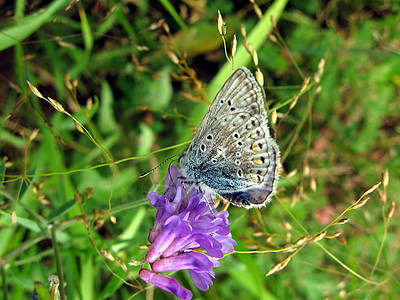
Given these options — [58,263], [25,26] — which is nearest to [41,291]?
[58,263]

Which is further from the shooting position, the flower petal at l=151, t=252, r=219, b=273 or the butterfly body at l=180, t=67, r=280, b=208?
the butterfly body at l=180, t=67, r=280, b=208

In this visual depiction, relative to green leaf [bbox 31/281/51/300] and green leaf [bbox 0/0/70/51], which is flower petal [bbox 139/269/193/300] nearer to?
green leaf [bbox 31/281/51/300]

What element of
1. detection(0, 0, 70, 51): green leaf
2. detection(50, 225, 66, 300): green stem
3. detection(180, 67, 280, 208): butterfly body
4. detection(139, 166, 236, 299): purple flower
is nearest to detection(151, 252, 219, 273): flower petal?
detection(139, 166, 236, 299): purple flower

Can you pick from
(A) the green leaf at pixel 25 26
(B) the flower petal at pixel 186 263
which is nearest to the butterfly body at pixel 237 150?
(B) the flower petal at pixel 186 263

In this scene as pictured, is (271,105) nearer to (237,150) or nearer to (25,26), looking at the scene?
(237,150)

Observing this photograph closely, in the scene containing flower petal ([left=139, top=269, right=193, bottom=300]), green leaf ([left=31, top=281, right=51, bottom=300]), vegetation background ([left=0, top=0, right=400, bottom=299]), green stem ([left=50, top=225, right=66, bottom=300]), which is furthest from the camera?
vegetation background ([left=0, top=0, right=400, bottom=299])

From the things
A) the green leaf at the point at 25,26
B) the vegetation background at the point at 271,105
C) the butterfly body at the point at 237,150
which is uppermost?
the green leaf at the point at 25,26

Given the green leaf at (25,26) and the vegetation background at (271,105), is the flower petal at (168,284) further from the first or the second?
the green leaf at (25,26)

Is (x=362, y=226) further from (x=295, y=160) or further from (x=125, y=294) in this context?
(x=125, y=294)
